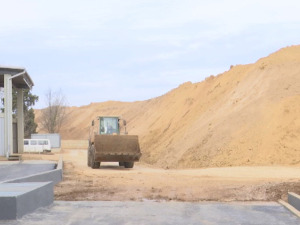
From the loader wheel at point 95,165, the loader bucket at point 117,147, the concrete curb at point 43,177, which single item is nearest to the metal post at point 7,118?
the loader wheel at point 95,165

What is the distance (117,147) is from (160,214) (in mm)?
17636

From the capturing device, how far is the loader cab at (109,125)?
102 ft

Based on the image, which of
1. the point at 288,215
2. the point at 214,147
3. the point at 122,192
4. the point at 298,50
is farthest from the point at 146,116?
the point at 288,215

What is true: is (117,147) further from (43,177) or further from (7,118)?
(43,177)

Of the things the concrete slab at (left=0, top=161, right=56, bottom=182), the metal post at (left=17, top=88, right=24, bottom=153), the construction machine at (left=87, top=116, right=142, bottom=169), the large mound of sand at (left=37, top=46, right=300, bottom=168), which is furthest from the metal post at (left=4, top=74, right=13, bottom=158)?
the large mound of sand at (left=37, top=46, right=300, bottom=168)

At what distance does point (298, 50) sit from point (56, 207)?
157 ft

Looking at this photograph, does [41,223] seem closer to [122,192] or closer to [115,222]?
[115,222]

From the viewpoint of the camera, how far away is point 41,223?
9.29 metres

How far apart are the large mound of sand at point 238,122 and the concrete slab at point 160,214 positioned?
23.8 m

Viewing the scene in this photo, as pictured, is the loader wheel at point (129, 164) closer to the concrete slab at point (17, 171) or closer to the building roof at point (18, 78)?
the concrete slab at point (17, 171)

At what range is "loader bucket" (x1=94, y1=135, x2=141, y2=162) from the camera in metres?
28.3

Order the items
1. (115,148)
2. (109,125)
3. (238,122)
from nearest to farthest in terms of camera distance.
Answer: (115,148)
(109,125)
(238,122)

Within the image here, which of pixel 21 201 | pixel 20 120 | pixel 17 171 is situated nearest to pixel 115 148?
pixel 17 171

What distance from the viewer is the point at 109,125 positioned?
103 ft
